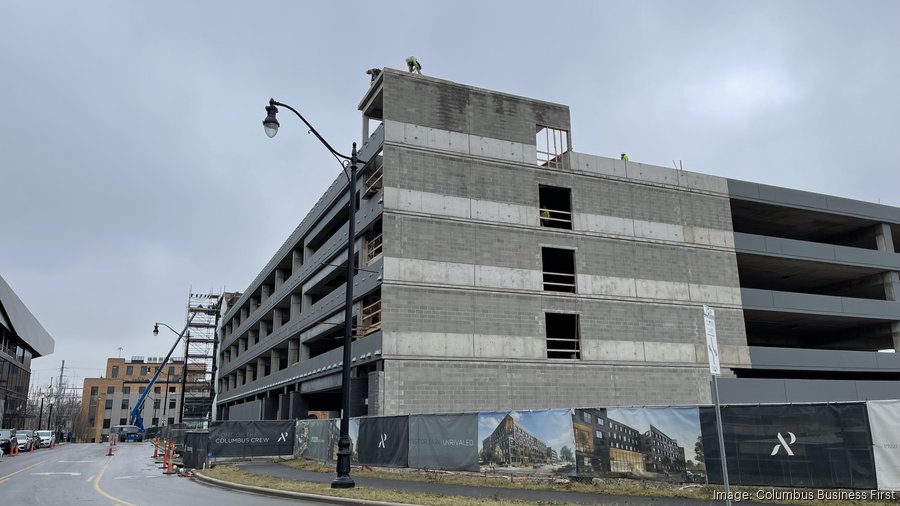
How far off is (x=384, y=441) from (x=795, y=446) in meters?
13.3

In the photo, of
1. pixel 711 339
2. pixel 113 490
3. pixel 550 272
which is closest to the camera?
pixel 711 339

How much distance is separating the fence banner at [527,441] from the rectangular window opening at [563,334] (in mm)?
13656

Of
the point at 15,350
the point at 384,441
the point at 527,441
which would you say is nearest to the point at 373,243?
the point at 384,441

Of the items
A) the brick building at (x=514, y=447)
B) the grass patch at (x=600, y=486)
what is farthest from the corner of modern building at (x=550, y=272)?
the brick building at (x=514, y=447)

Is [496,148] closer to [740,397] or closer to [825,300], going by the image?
[740,397]

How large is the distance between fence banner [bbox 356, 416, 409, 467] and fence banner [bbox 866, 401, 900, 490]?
13211mm

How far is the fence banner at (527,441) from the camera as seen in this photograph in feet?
56.3

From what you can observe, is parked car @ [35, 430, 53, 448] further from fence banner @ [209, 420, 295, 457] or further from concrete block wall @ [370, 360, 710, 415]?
concrete block wall @ [370, 360, 710, 415]

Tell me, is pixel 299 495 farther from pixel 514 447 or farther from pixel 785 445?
pixel 785 445

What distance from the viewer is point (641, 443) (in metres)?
15.8

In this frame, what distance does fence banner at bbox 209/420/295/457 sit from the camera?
29.2 meters

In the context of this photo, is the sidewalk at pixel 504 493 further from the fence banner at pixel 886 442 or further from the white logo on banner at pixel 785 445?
the fence banner at pixel 886 442

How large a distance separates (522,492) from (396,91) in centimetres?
2098

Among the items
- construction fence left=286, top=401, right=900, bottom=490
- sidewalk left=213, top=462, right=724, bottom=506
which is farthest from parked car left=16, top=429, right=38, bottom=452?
construction fence left=286, top=401, right=900, bottom=490
